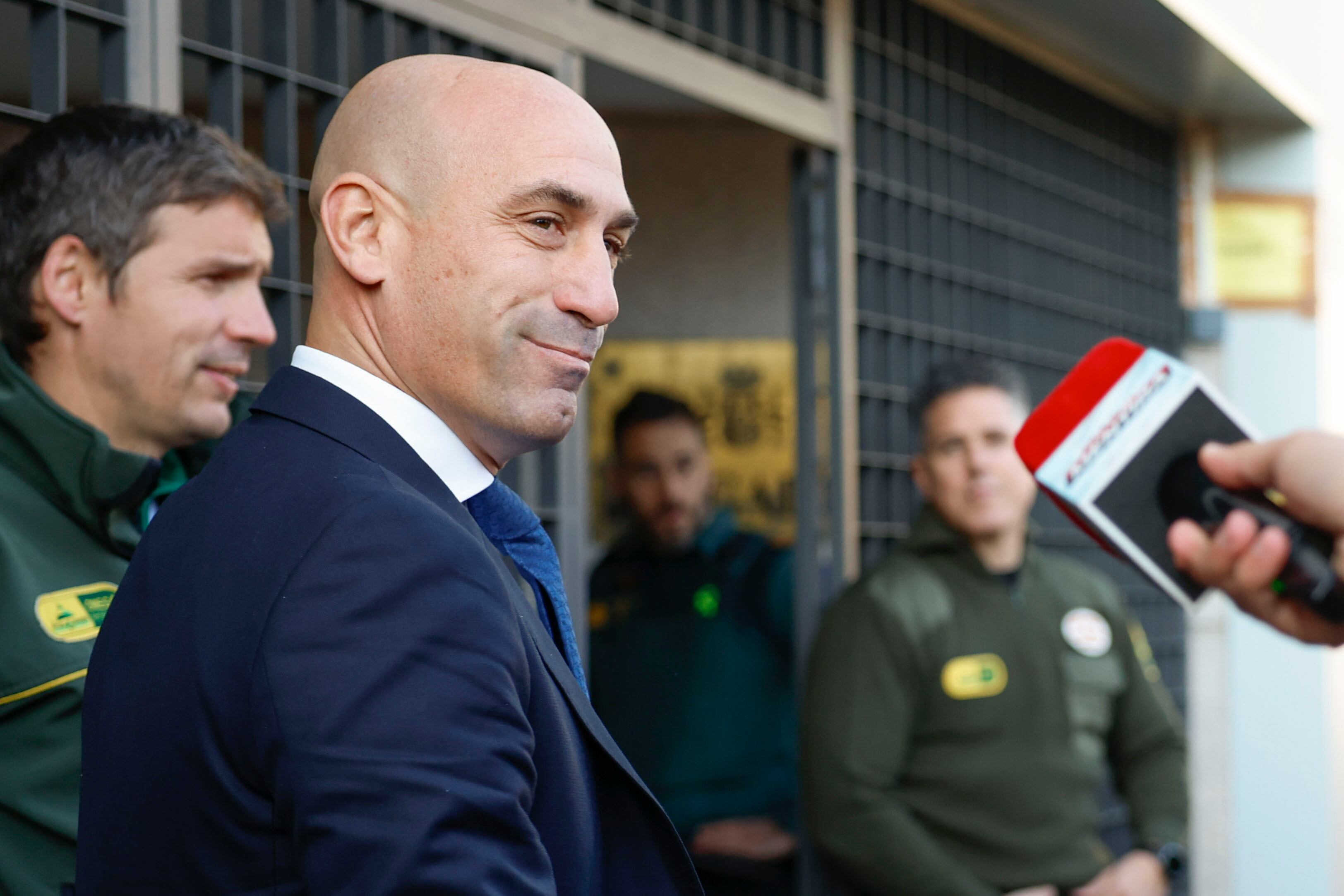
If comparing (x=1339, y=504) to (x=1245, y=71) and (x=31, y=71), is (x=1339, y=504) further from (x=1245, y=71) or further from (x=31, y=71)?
(x=1245, y=71)

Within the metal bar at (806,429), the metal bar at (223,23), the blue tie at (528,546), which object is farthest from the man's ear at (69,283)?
the metal bar at (806,429)

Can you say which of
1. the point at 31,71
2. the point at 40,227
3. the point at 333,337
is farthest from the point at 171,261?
the point at 333,337

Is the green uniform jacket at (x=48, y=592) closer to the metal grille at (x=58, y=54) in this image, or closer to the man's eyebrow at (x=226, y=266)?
the man's eyebrow at (x=226, y=266)

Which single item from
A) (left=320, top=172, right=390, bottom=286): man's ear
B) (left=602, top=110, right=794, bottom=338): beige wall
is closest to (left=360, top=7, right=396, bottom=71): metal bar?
(left=320, top=172, right=390, bottom=286): man's ear

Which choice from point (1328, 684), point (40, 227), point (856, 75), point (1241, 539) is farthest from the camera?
point (1328, 684)

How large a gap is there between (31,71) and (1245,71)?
13.7 feet

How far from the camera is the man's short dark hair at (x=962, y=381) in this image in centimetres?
358

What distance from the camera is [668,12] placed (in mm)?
3166

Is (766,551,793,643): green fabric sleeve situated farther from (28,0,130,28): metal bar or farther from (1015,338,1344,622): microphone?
(28,0,130,28): metal bar

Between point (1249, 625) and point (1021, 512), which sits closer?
point (1021, 512)

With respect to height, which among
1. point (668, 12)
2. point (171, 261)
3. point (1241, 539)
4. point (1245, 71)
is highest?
point (1245, 71)

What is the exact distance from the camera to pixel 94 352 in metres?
1.88

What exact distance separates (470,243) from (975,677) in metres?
2.36

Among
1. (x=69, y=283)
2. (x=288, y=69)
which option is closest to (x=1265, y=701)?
(x=288, y=69)
